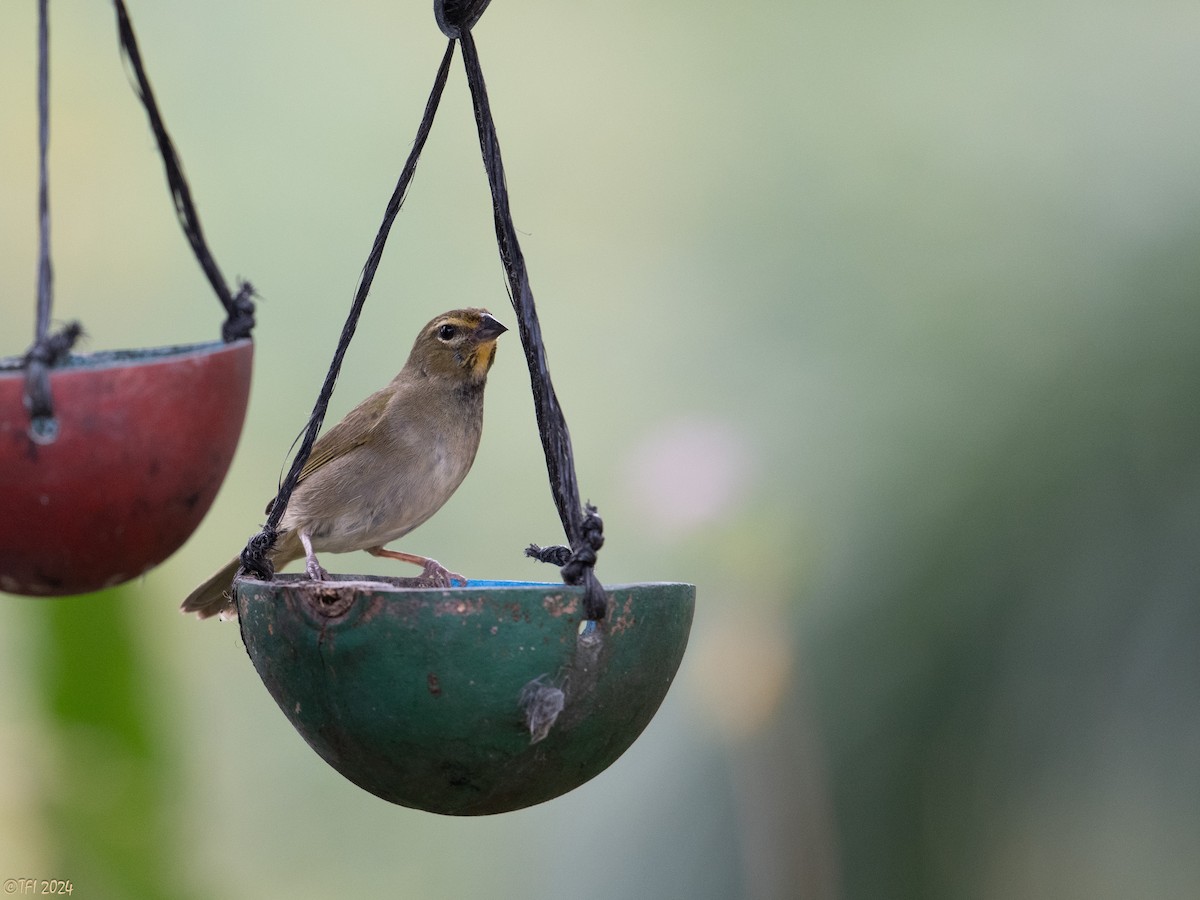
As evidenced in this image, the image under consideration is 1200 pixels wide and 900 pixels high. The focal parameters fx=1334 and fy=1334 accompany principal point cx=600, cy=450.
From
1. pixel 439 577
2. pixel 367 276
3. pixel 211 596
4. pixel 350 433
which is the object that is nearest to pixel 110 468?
pixel 367 276

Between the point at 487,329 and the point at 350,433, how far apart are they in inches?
18.0

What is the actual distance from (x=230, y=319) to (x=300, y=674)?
0.58 metres

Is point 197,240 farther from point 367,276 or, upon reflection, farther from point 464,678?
point 464,678

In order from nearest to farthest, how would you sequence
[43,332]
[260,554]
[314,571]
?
[43,332] < [260,554] < [314,571]

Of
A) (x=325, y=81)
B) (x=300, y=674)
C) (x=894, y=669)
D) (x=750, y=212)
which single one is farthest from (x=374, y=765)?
(x=325, y=81)

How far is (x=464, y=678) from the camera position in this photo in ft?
6.72

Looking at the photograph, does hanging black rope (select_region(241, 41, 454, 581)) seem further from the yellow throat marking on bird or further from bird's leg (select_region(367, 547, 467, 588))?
the yellow throat marking on bird

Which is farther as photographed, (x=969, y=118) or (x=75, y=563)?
(x=969, y=118)

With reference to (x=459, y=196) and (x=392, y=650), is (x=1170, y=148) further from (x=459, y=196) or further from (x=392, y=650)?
(x=392, y=650)

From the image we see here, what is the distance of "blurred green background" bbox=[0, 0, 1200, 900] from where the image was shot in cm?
420

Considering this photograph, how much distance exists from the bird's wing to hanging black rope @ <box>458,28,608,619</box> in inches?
42.2

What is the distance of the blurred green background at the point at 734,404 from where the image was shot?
4199 millimetres

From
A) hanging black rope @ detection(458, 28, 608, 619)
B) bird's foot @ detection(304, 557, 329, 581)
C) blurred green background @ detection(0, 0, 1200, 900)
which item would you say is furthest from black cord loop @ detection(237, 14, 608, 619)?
blurred green background @ detection(0, 0, 1200, 900)

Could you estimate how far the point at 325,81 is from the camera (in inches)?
236
